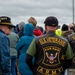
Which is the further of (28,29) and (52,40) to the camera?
(28,29)

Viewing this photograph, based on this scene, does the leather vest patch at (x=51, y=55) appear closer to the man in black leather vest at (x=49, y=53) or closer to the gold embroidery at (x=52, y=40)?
the man in black leather vest at (x=49, y=53)

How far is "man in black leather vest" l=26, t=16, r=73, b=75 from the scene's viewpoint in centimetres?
683

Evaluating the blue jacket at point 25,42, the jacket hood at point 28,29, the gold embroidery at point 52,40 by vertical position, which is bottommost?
the blue jacket at point 25,42

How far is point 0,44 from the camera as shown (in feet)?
22.3

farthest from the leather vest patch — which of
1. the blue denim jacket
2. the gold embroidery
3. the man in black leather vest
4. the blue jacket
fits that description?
the blue jacket

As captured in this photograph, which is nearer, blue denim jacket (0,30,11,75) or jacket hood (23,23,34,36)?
blue denim jacket (0,30,11,75)

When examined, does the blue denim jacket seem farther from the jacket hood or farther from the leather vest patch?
the jacket hood

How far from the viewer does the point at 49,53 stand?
683 centimetres

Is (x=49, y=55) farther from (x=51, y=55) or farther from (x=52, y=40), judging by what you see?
(x=52, y=40)

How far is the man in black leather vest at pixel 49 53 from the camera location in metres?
6.83

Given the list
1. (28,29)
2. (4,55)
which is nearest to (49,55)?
(4,55)

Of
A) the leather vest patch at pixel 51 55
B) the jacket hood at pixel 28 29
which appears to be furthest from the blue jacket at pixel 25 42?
the leather vest patch at pixel 51 55

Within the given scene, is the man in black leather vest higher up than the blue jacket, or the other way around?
the man in black leather vest

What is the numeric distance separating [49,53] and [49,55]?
4 cm
